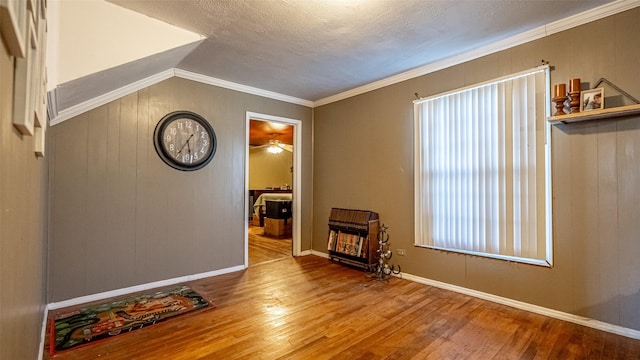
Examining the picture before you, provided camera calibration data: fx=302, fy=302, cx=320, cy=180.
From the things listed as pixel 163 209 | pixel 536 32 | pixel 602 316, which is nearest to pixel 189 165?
pixel 163 209

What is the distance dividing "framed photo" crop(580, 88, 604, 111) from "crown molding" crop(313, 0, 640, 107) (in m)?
0.62

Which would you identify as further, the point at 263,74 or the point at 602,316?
the point at 263,74

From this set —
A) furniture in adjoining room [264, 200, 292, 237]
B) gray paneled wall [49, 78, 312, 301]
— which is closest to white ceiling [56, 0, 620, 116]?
gray paneled wall [49, 78, 312, 301]

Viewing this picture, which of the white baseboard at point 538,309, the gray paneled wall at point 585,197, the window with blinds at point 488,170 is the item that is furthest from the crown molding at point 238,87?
the white baseboard at point 538,309

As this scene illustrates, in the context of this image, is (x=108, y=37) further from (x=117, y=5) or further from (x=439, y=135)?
(x=439, y=135)

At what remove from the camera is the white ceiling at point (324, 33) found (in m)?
2.34

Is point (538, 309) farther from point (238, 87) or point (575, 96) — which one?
point (238, 87)

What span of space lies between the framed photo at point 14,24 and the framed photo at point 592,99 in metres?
3.23

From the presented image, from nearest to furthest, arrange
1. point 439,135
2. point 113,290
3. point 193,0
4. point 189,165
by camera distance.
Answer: point 193,0, point 113,290, point 439,135, point 189,165

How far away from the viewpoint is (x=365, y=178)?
13.9 ft

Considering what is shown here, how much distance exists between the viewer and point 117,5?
231cm

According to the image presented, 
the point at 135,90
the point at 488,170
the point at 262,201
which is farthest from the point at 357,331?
the point at 262,201

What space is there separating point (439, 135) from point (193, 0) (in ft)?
8.91

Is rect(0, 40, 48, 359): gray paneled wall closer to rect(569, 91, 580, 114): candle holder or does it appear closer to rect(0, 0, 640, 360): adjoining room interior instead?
rect(0, 0, 640, 360): adjoining room interior
